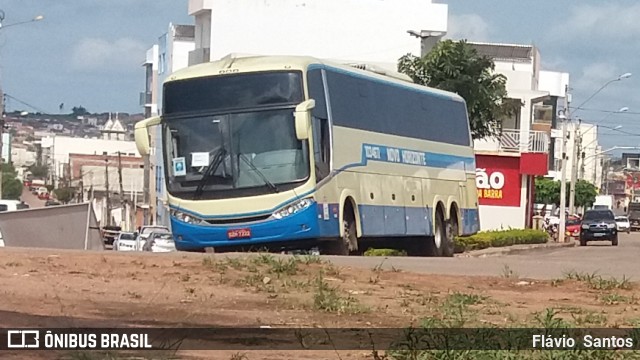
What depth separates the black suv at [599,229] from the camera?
5135cm

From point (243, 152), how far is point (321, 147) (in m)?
1.67

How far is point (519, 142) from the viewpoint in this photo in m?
62.5

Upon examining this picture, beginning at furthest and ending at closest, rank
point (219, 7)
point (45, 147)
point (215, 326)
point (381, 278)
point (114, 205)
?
1. point (45, 147)
2. point (114, 205)
3. point (219, 7)
4. point (381, 278)
5. point (215, 326)

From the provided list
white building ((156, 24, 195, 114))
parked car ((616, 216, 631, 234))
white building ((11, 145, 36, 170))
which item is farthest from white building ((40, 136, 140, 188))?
parked car ((616, 216, 631, 234))

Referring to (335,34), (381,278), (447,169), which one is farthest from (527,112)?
(381,278)

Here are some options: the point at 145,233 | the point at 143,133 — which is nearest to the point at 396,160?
the point at 143,133

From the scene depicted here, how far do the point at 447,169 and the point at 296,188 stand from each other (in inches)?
380

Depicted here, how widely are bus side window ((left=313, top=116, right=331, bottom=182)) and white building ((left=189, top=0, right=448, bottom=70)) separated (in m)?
43.3

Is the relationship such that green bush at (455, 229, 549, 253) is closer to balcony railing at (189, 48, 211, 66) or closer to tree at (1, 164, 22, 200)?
balcony railing at (189, 48, 211, 66)

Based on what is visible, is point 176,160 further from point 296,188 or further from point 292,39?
point 292,39

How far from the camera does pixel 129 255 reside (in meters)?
18.2

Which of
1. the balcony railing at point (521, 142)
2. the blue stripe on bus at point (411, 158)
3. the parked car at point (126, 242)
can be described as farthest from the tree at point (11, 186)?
the blue stripe on bus at point (411, 158)

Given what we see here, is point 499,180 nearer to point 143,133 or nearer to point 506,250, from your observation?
point 506,250

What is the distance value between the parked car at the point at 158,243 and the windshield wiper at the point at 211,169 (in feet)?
59.6
